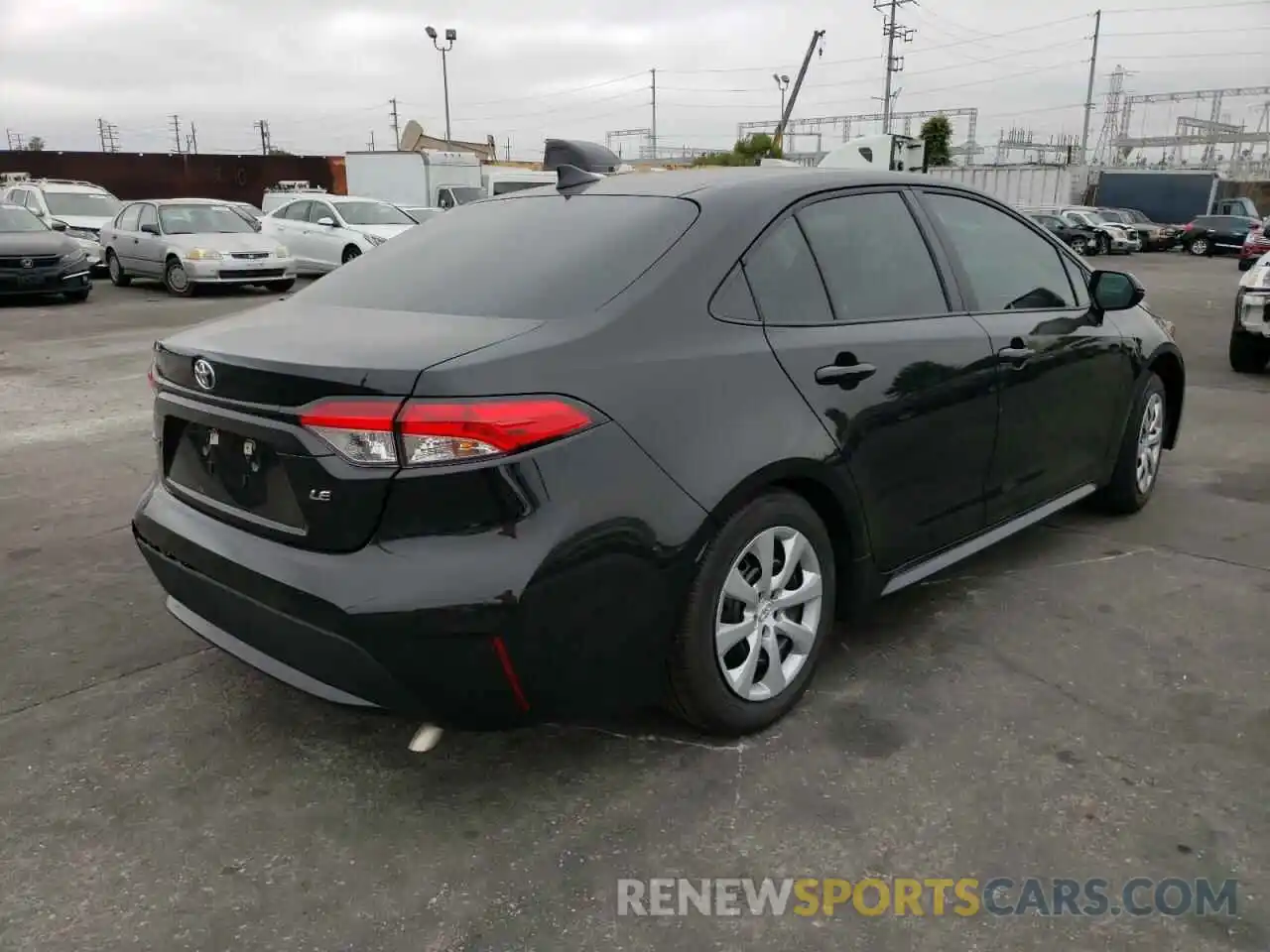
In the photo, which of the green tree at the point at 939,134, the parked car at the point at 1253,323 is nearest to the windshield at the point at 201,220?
the parked car at the point at 1253,323

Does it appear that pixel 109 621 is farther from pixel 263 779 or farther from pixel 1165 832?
pixel 1165 832

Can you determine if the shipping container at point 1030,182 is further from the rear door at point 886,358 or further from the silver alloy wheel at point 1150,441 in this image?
the rear door at point 886,358

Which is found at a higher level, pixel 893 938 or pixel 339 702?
pixel 339 702

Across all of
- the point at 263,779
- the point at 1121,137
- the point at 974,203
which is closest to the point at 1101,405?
the point at 974,203

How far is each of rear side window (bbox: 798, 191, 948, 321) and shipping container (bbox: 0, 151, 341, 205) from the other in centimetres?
3859

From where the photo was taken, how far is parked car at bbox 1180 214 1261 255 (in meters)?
32.8

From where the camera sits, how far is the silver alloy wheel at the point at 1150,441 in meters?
4.80

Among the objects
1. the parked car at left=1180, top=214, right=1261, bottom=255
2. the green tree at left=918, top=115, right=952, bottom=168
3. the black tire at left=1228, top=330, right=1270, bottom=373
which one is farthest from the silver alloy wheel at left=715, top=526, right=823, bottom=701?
the green tree at left=918, top=115, right=952, bottom=168

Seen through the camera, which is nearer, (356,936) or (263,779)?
(356,936)

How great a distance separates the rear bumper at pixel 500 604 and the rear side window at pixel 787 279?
2.41ft

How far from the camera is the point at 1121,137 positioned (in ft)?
242

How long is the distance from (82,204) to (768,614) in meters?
21.6

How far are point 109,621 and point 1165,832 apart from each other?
11.6ft

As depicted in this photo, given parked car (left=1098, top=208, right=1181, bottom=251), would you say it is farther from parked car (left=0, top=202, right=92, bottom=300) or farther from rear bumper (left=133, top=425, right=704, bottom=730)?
rear bumper (left=133, top=425, right=704, bottom=730)
